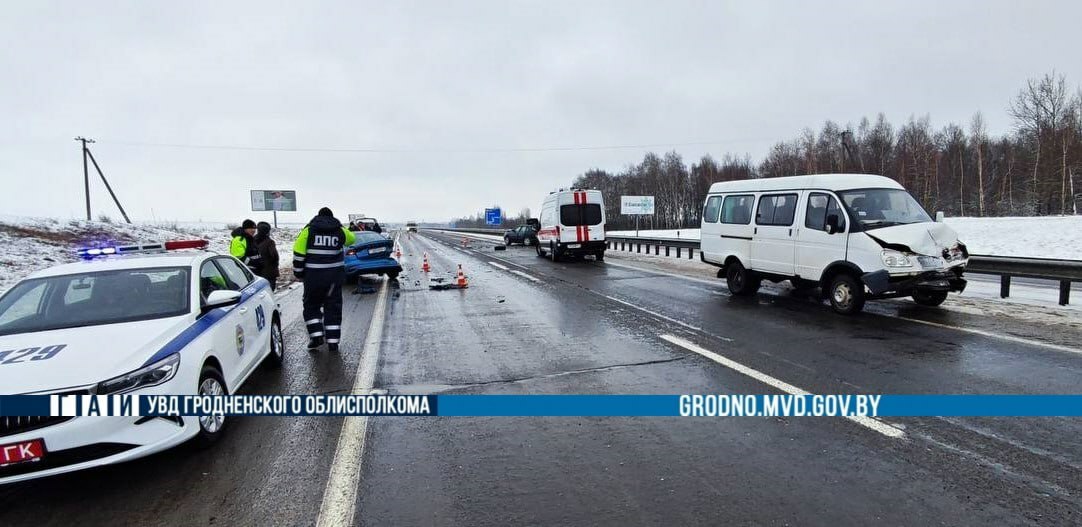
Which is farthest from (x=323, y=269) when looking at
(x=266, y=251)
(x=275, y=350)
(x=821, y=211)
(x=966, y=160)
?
(x=966, y=160)

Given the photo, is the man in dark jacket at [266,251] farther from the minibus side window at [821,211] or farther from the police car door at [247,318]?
the minibus side window at [821,211]

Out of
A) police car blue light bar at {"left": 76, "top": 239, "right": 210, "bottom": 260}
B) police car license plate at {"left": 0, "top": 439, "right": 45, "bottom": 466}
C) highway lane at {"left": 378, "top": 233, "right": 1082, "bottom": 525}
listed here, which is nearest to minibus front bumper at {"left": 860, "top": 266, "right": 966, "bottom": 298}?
highway lane at {"left": 378, "top": 233, "right": 1082, "bottom": 525}

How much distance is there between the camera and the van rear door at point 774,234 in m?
9.73

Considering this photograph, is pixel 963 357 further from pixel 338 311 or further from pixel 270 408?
pixel 338 311

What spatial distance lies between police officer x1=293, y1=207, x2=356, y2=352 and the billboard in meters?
77.3

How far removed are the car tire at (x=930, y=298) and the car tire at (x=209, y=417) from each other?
10.2m

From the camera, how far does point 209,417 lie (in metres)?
3.95

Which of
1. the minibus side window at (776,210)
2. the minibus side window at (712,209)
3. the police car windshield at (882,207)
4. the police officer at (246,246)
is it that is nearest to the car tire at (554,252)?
the minibus side window at (712,209)

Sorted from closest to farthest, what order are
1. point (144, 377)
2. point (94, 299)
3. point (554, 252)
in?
point (144, 377) → point (94, 299) → point (554, 252)

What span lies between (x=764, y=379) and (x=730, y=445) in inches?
67.2

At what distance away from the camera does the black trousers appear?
705 centimetres

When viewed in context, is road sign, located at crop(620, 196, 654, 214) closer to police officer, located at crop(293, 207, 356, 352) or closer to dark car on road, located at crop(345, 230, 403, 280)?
Result: dark car on road, located at crop(345, 230, 403, 280)

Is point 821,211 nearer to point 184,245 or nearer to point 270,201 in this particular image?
point 184,245

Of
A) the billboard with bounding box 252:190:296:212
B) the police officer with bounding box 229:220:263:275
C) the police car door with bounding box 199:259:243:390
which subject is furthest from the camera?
the billboard with bounding box 252:190:296:212
